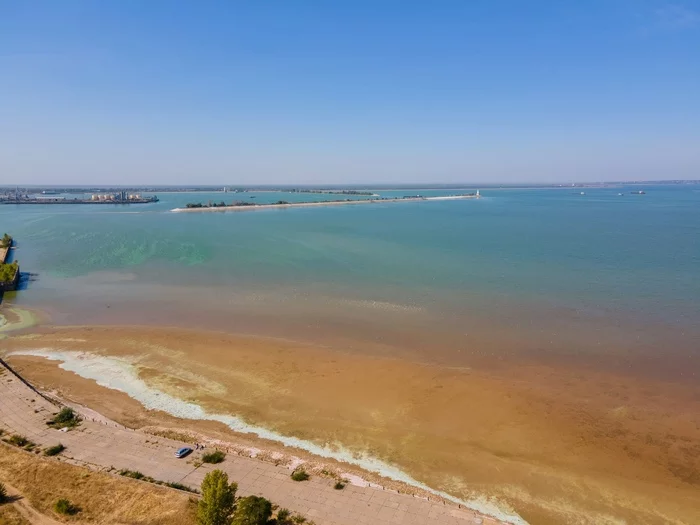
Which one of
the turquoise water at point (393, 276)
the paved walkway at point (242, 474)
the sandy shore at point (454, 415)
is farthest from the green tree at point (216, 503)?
the turquoise water at point (393, 276)

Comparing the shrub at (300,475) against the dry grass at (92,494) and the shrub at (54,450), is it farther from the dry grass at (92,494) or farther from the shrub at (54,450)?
the shrub at (54,450)

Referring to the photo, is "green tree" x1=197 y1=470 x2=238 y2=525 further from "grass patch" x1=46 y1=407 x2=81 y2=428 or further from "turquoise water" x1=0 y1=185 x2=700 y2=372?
"turquoise water" x1=0 y1=185 x2=700 y2=372

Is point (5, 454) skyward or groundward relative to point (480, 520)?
skyward

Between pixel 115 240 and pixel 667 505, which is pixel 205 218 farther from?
pixel 667 505

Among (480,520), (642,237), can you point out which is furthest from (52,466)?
(642,237)

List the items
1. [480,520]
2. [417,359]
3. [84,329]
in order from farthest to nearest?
1. [84,329]
2. [417,359]
3. [480,520]

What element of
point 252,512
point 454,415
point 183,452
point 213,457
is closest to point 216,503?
point 252,512

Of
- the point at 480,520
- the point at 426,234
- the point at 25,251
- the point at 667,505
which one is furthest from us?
the point at 426,234

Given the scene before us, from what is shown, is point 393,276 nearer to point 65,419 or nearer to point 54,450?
point 65,419
